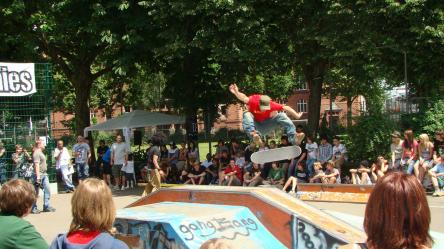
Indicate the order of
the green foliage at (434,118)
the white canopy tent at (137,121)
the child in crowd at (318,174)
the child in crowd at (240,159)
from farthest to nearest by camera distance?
the white canopy tent at (137,121) → the child in crowd at (240,159) → the green foliage at (434,118) → the child in crowd at (318,174)

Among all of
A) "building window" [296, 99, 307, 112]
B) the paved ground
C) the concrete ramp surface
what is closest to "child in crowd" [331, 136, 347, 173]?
the paved ground

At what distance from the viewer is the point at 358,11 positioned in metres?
16.5

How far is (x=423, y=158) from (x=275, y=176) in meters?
3.83

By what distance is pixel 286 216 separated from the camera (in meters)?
6.62

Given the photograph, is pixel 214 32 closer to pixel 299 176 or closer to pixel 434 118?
pixel 299 176

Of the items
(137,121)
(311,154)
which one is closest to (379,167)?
(311,154)

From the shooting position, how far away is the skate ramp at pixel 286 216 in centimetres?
618

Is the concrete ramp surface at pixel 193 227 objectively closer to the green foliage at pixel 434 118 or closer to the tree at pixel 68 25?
the green foliage at pixel 434 118

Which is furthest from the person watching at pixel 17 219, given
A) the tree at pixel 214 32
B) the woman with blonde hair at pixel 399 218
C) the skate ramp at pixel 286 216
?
the tree at pixel 214 32

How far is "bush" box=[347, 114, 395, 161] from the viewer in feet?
50.6

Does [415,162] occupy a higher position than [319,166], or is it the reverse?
[415,162]

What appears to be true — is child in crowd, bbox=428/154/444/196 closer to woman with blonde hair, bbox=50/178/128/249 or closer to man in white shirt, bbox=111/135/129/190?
man in white shirt, bbox=111/135/129/190

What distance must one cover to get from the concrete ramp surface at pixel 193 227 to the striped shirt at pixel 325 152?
8518 millimetres

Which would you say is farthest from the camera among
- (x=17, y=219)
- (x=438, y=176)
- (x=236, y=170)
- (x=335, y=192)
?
(x=236, y=170)
